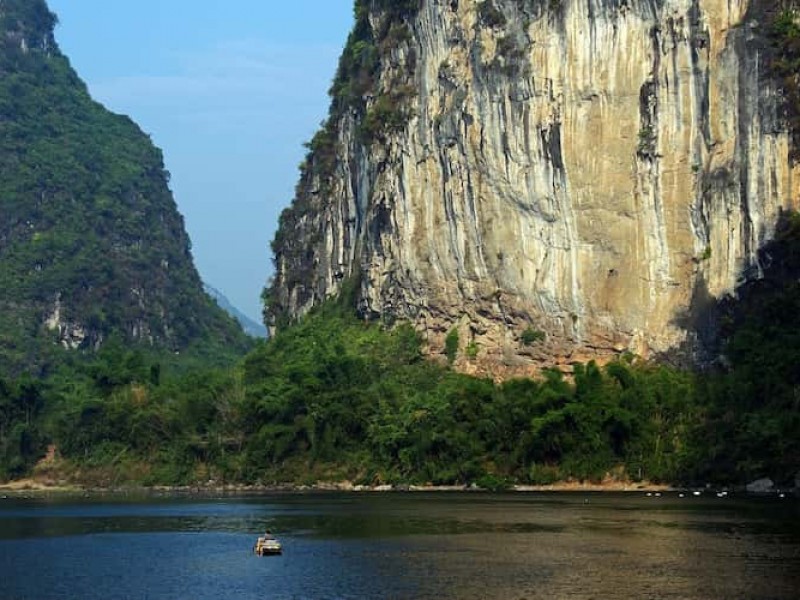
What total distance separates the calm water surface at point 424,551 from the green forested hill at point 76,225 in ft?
149

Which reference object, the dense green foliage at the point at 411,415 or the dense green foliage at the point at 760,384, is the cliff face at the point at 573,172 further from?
the dense green foliage at the point at 411,415

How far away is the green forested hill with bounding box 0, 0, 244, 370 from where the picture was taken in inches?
3580

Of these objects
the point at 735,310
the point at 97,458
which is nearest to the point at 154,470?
the point at 97,458

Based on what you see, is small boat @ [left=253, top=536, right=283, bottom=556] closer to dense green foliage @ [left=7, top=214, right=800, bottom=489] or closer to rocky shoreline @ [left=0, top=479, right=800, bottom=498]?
rocky shoreline @ [left=0, top=479, right=800, bottom=498]

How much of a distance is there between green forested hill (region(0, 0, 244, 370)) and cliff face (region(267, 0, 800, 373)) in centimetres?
3357

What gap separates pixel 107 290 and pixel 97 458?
98.5ft

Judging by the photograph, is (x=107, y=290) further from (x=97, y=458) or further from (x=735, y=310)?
(x=735, y=310)

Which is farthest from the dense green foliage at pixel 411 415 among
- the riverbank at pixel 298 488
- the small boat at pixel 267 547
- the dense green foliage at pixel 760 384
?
the small boat at pixel 267 547

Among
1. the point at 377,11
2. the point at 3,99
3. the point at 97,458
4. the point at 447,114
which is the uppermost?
the point at 3,99

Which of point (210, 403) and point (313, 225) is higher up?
point (313, 225)

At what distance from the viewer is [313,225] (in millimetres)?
74750

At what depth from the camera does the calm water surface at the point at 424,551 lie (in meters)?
26.4

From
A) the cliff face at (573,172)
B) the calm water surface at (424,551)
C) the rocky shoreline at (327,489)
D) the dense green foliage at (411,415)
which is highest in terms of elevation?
the cliff face at (573,172)

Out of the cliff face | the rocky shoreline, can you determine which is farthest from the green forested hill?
the cliff face
